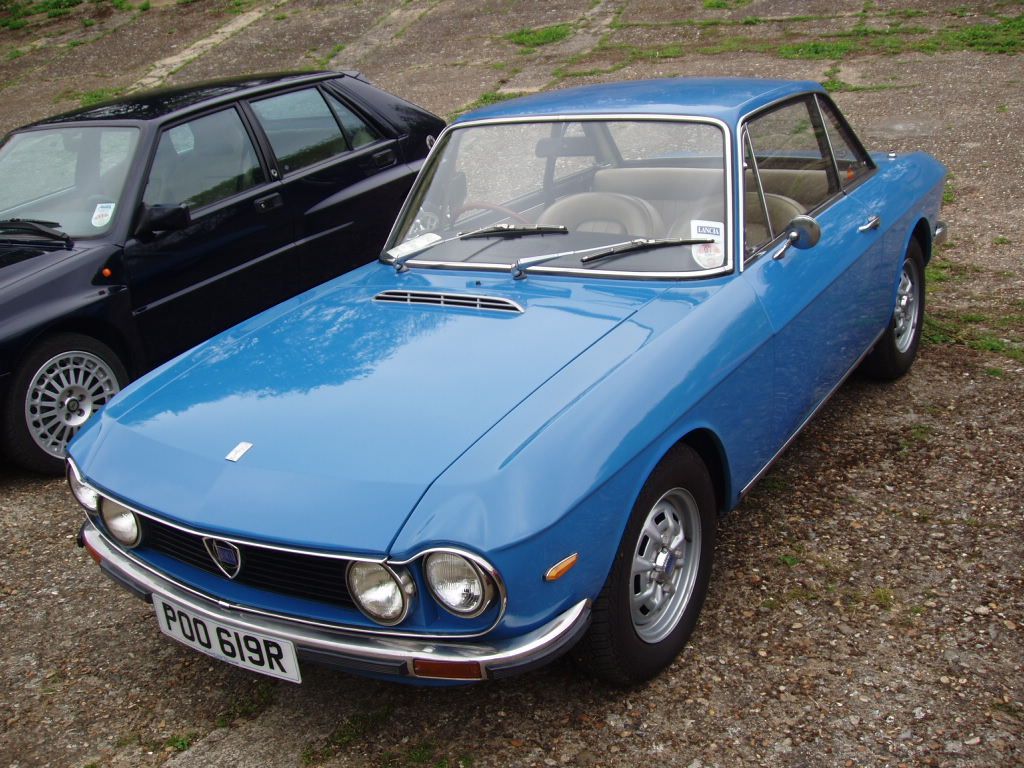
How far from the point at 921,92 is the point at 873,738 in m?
8.93

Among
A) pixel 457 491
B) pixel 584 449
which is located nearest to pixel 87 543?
pixel 457 491

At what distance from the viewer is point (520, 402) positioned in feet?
9.07

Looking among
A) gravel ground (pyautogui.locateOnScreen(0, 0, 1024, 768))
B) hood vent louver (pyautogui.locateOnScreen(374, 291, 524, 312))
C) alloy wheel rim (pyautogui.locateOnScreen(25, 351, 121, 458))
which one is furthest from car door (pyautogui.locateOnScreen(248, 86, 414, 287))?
hood vent louver (pyautogui.locateOnScreen(374, 291, 524, 312))

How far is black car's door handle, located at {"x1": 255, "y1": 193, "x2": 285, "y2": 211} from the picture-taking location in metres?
5.41

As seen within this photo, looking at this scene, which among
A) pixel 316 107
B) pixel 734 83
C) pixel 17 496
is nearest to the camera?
pixel 734 83

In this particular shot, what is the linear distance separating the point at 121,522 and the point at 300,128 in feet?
11.4

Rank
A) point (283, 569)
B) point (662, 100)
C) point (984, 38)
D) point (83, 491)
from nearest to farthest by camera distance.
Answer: point (283, 569) < point (83, 491) < point (662, 100) < point (984, 38)

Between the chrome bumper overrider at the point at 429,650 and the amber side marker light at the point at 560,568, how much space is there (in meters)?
0.13

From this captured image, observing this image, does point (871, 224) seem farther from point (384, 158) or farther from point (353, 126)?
point (353, 126)

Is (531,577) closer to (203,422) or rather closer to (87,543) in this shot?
(203,422)

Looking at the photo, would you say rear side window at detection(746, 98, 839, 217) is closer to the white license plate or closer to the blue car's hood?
the blue car's hood

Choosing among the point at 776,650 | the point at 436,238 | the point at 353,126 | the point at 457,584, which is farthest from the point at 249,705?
the point at 353,126

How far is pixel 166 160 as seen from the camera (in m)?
5.17

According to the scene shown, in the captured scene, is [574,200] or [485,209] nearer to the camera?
[574,200]
